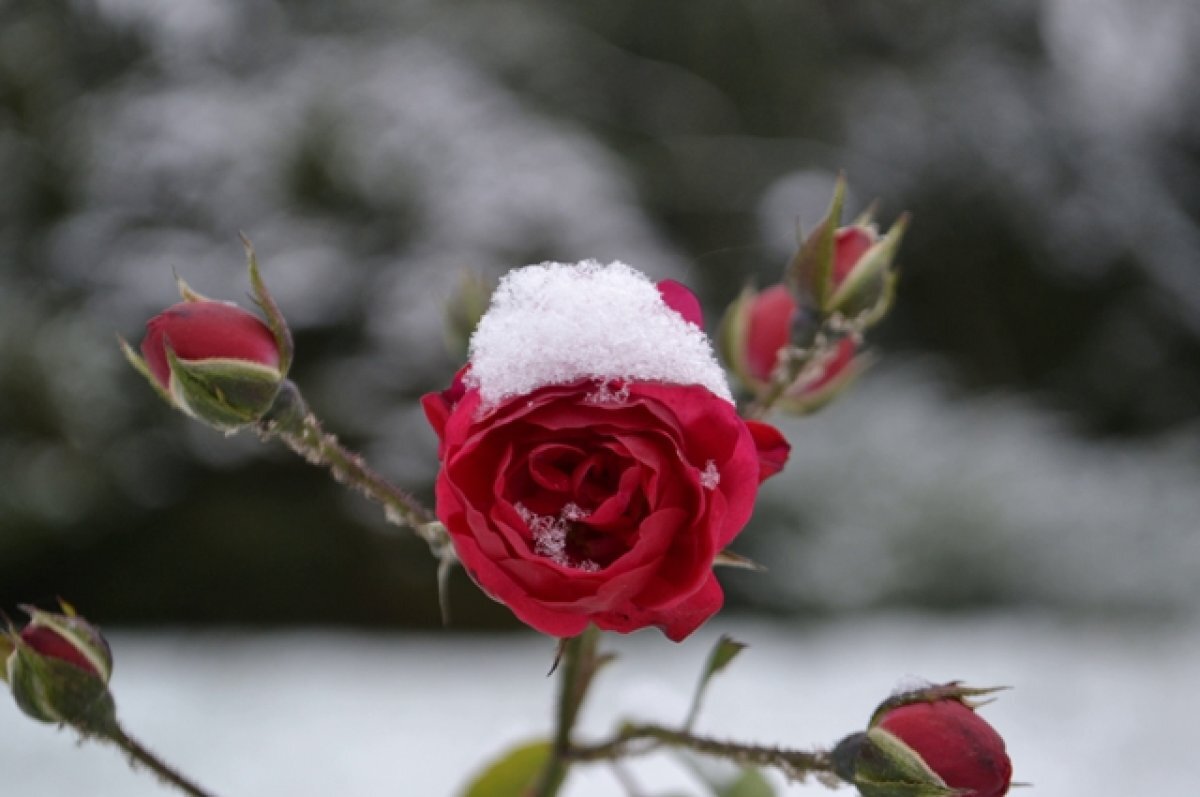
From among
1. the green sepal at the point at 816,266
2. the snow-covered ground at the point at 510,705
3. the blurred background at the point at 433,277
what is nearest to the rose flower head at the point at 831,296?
the green sepal at the point at 816,266

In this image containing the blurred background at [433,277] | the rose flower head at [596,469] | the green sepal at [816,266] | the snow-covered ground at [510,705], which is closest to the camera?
the rose flower head at [596,469]

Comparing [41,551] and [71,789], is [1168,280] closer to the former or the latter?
[41,551]

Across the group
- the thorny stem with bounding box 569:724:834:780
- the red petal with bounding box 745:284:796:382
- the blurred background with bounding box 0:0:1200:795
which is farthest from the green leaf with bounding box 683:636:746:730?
the blurred background with bounding box 0:0:1200:795

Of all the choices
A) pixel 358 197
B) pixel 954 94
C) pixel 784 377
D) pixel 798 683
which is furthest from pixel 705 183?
pixel 784 377

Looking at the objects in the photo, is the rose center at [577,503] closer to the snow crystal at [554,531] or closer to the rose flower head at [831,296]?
the snow crystal at [554,531]

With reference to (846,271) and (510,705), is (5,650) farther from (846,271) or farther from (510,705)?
(510,705)

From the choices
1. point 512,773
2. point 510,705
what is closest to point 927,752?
point 512,773

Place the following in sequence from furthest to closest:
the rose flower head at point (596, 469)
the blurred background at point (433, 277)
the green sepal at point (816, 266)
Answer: the blurred background at point (433, 277)
the green sepal at point (816, 266)
the rose flower head at point (596, 469)

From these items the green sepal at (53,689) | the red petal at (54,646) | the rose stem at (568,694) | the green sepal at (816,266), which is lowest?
the green sepal at (53,689)
